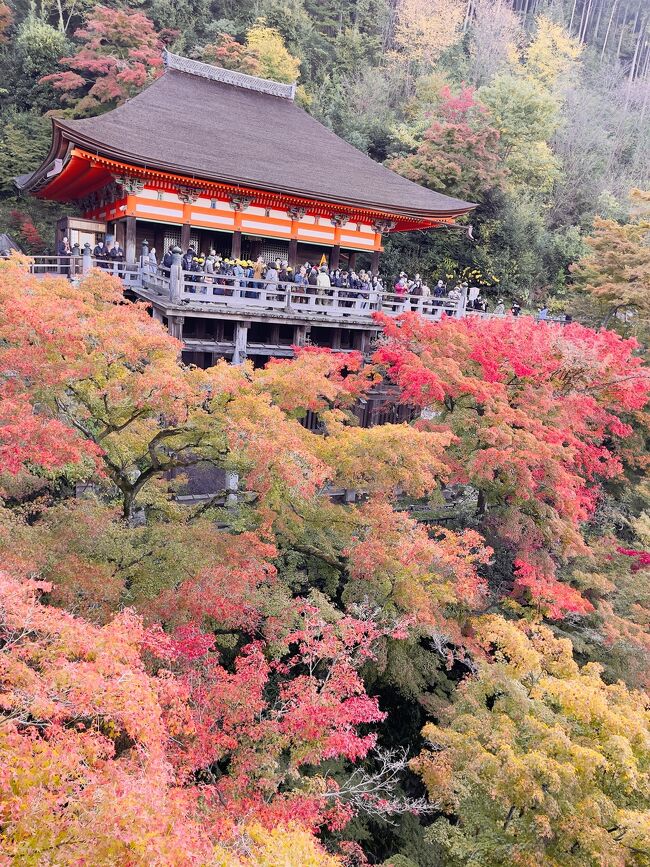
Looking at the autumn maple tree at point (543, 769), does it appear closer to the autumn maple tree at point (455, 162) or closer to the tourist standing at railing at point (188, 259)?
the tourist standing at railing at point (188, 259)

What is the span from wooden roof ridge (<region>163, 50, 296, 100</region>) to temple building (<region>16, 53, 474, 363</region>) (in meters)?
0.04

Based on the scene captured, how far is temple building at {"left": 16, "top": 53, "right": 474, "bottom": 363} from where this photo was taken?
13703mm

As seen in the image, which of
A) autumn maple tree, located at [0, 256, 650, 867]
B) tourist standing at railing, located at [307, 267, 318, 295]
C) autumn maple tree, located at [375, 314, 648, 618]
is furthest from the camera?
tourist standing at railing, located at [307, 267, 318, 295]

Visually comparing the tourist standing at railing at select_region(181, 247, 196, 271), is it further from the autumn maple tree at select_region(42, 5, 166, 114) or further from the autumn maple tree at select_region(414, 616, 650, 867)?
the autumn maple tree at select_region(42, 5, 166, 114)

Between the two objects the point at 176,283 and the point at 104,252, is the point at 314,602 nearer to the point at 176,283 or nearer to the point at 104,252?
the point at 176,283

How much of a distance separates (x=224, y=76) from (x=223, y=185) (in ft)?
25.7

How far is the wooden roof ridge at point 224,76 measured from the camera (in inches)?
734

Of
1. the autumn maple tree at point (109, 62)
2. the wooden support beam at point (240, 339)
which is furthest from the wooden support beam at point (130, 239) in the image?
the autumn maple tree at point (109, 62)

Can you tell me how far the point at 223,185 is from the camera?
1457cm

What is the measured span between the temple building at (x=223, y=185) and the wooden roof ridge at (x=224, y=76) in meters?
0.04

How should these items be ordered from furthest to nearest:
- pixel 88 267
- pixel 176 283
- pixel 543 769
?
pixel 88 267 < pixel 176 283 < pixel 543 769

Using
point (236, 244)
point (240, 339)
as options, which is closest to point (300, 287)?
point (240, 339)

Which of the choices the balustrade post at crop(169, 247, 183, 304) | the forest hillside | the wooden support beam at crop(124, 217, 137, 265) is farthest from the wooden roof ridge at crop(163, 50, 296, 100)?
the balustrade post at crop(169, 247, 183, 304)

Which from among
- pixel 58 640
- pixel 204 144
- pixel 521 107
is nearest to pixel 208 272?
pixel 204 144
